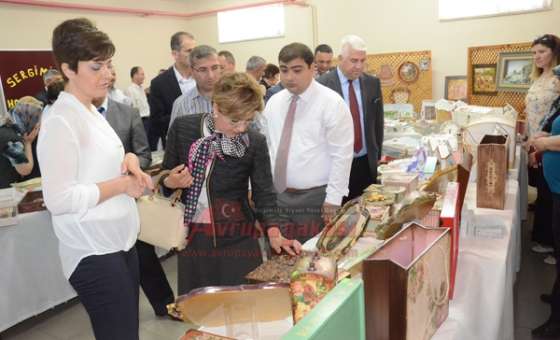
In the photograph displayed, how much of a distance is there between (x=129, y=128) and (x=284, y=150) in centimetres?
78

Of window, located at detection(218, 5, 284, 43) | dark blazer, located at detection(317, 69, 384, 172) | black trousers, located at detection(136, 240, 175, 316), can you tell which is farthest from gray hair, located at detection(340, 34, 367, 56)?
window, located at detection(218, 5, 284, 43)

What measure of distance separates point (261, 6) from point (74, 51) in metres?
6.28

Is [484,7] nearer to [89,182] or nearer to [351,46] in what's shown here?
[351,46]

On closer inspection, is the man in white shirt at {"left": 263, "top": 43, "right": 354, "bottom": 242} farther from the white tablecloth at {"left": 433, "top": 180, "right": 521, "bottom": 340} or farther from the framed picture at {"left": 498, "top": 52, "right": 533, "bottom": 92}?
the framed picture at {"left": 498, "top": 52, "right": 533, "bottom": 92}

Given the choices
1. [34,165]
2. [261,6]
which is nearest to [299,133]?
[34,165]

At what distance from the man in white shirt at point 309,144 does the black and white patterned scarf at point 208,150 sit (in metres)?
0.64

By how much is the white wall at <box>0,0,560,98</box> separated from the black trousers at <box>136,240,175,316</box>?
472 cm

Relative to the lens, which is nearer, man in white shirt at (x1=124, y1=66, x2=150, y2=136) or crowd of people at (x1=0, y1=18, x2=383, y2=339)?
crowd of people at (x1=0, y1=18, x2=383, y2=339)

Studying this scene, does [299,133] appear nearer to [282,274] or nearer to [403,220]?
[403,220]

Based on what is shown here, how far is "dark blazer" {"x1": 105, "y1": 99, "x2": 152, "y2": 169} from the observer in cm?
221

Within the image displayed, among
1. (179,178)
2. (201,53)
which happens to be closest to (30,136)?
(201,53)

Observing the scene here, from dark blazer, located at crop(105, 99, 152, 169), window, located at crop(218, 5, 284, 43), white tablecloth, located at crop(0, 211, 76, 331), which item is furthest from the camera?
window, located at crop(218, 5, 284, 43)

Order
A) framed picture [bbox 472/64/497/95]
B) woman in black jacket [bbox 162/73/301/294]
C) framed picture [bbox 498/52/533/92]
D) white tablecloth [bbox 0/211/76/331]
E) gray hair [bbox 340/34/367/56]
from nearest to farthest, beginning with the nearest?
1. woman in black jacket [bbox 162/73/301/294]
2. white tablecloth [bbox 0/211/76/331]
3. gray hair [bbox 340/34/367/56]
4. framed picture [bbox 498/52/533/92]
5. framed picture [bbox 472/64/497/95]

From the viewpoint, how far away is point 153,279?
2.71m
